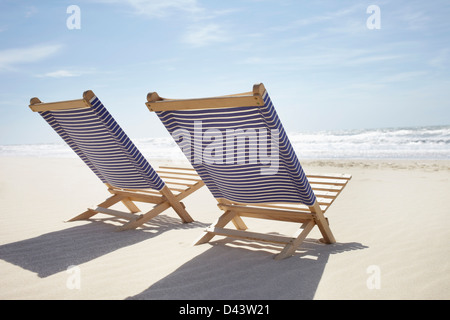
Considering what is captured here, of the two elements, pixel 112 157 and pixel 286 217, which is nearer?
pixel 286 217

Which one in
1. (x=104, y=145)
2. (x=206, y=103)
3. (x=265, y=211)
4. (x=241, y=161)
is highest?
(x=206, y=103)

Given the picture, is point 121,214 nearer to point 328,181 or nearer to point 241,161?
point 241,161

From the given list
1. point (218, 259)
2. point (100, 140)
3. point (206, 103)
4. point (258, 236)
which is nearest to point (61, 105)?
point (100, 140)

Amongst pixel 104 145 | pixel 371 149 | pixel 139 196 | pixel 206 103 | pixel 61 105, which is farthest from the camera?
pixel 371 149

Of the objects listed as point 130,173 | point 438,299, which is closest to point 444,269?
point 438,299

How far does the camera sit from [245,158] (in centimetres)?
268

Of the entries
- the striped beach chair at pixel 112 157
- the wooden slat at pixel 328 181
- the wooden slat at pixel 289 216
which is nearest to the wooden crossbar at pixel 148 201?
the striped beach chair at pixel 112 157

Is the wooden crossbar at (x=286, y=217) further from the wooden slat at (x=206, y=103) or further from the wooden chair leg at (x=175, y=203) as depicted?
the wooden slat at (x=206, y=103)

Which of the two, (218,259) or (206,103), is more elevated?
(206,103)

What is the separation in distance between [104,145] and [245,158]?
148 cm

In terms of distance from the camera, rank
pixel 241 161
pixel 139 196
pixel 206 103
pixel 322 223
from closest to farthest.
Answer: pixel 206 103
pixel 241 161
pixel 322 223
pixel 139 196

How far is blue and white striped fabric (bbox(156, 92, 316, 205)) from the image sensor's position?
2359mm
